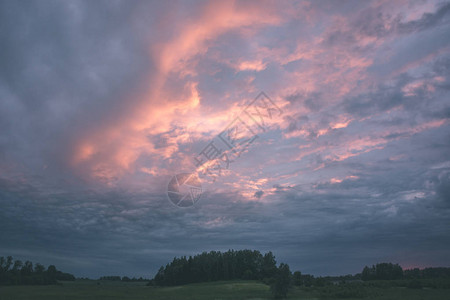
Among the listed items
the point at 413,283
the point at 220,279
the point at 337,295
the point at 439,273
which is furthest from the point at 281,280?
the point at 439,273

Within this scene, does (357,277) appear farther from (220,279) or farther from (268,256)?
(220,279)

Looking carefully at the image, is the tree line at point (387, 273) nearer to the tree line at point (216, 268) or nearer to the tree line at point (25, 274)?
the tree line at point (216, 268)

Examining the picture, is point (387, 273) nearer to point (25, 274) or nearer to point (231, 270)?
point (231, 270)

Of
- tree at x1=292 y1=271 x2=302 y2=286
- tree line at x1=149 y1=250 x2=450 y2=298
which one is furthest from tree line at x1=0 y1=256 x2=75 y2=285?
tree at x1=292 y1=271 x2=302 y2=286

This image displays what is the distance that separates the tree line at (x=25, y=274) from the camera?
156000 mm

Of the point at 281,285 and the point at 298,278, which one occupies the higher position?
the point at 298,278

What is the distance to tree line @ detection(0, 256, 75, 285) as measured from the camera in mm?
156000

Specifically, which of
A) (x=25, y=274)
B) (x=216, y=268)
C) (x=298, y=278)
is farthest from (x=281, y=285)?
(x=25, y=274)

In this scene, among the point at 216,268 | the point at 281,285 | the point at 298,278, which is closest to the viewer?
the point at 281,285

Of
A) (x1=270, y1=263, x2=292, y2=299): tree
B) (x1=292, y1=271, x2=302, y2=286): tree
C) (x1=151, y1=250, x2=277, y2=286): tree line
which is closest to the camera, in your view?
(x1=270, y1=263, x2=292, y2=299): tree

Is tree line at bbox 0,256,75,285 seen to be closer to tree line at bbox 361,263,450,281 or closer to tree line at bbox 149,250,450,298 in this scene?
tree line at bbox 149,250,450,298

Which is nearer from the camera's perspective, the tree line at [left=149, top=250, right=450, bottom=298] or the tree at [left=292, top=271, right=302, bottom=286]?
the tree at [left=292, top=271, right=302, bottom=286]

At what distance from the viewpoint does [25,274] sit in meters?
176

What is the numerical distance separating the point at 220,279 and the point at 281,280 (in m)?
Result: 88.6
